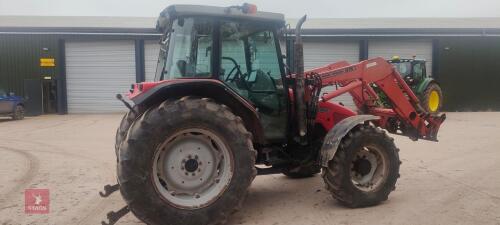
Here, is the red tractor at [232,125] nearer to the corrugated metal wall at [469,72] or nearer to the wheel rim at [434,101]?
the wheel rim at [434,101]

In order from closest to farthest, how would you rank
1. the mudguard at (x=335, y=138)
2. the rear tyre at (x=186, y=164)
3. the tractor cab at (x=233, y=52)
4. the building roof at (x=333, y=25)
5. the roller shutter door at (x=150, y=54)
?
1. the rear tyre at (x=186, y=164)
2. the tractor cab at (x=233, y=52)
3. the mudguard at (x=335, y=138)
4. the building roof at (x=333, y=25)
5. the roller shutter door at (x=150, y=54)

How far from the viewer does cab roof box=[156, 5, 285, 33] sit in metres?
4.89

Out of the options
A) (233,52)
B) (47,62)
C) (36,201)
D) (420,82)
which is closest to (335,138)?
(233,52)

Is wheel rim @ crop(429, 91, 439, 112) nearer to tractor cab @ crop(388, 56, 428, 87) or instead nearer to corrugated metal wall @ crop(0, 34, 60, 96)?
tractor cab @ crop(388, 56, 428, 87)

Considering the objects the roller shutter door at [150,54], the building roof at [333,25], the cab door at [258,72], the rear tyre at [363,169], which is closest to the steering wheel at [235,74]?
the cab door at [258,72]

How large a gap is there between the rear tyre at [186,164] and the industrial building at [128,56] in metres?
20.3

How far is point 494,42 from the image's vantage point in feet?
81.3

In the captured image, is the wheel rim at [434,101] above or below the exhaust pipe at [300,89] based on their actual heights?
below

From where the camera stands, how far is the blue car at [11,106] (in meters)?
19.7

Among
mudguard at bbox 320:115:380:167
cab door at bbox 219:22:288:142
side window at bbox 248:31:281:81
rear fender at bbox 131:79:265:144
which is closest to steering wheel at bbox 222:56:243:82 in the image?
cab door at bbox 219:22:288:142

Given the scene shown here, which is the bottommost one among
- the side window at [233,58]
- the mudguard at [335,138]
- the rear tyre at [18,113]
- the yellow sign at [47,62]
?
the rear tyre at [18,113]

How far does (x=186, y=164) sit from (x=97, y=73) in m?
21.4

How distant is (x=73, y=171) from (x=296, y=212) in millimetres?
4729

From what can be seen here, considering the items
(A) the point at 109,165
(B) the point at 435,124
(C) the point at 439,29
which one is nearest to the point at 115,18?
(C) the point at 439,29
